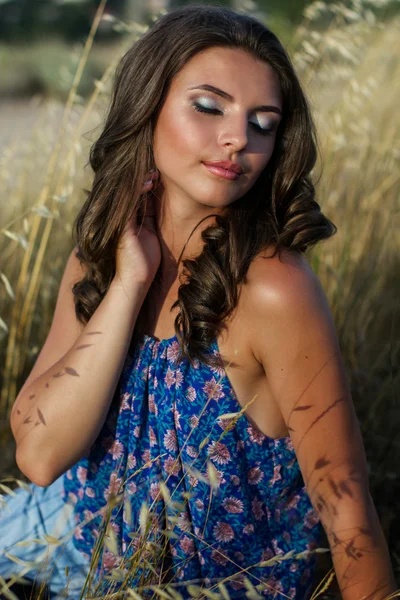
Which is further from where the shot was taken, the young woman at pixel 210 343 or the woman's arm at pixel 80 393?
the woman's arm at pixel 80 393

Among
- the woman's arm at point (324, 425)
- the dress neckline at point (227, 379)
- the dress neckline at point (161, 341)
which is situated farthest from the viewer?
the dress neckline at point (161, 341)

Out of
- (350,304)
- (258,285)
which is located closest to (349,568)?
(258,285)

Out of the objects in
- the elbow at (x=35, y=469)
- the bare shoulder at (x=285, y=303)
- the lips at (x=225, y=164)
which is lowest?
the elbow at (x=35, y=469)

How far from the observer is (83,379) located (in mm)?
1777

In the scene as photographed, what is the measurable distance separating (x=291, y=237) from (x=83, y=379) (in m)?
0.60

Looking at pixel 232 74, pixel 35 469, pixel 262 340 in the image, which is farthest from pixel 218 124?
pixel 35 469

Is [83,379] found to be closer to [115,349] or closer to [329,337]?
[115,349]

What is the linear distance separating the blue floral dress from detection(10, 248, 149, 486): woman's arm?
97mm

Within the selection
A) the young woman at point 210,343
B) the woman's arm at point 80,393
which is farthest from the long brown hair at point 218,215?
the woman's arm at point 80,393

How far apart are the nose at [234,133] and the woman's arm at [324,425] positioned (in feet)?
0.99

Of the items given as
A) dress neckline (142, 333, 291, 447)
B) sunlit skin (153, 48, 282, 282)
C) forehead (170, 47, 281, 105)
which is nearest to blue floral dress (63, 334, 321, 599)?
dress neckline (142, 333, 291, 447)

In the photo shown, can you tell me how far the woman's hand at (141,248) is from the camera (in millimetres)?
1837

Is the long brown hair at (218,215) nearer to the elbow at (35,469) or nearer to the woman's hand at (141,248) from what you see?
the woman's hand at (141,248)

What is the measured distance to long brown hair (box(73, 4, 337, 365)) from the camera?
5.74 ft
